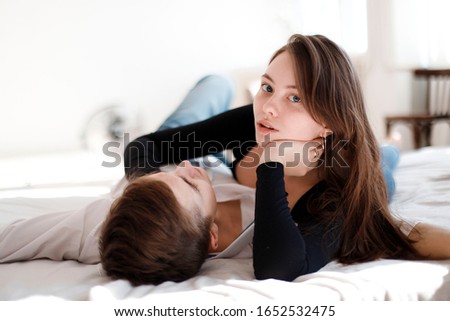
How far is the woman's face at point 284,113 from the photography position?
943mm

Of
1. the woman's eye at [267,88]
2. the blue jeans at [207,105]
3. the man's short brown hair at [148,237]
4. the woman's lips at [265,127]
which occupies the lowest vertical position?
the man's short brown hair at [148,237]

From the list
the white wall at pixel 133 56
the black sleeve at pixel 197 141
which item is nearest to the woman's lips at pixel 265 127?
the black sleeve at pixel 197 141

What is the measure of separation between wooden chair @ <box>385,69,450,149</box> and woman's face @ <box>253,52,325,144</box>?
1.77 meters

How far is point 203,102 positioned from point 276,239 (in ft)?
3.15

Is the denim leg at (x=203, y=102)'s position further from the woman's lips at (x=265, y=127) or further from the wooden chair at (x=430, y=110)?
the wooden chair at (x=430, y=110)

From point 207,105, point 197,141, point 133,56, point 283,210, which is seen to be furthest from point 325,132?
point 133,56

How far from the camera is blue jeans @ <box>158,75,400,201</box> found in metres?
1.56

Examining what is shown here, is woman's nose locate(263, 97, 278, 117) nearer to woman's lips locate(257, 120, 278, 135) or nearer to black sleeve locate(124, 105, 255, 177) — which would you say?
woman's lips locate(257, 120, 278, 135)

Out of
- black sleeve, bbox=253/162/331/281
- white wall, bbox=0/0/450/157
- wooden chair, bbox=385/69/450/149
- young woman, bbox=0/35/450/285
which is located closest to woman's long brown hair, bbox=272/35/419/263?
young woman, bbox=0/35/450/285

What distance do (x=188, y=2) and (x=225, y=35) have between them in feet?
0.96

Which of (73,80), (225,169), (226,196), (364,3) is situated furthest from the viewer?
(73,80)

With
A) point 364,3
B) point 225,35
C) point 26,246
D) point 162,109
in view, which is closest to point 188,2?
point 225,35

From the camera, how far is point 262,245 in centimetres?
85

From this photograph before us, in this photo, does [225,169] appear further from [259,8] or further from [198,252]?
[259,8]
